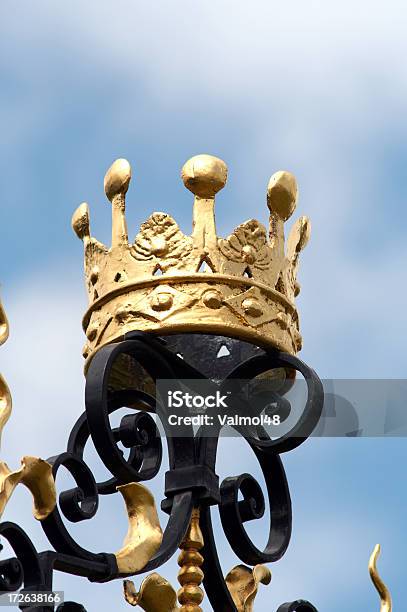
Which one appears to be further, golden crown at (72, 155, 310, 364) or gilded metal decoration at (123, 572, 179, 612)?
golden crown at (72, 155, 310, 364)

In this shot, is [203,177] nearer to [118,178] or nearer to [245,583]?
[118,178]

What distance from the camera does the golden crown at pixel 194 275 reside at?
5113mm

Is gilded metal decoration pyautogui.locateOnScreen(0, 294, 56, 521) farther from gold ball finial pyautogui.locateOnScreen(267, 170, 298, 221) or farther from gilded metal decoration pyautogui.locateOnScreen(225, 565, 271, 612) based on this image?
gold ball finial pyautogui.locateOnScreen(267, 170, 298, 221)

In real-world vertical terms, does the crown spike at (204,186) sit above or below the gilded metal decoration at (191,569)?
above

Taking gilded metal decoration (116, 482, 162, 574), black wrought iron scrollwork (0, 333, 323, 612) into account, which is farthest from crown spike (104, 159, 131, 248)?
gilded metal decoration (116, 482, 162, 574)

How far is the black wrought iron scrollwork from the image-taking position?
4914 millimetres

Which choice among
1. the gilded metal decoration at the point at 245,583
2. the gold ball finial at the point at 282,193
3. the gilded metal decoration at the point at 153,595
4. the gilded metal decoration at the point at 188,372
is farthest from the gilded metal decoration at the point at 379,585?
the gold ball finial at the point at 282,193

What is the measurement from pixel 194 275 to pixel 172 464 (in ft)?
1.69

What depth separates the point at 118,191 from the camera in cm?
542

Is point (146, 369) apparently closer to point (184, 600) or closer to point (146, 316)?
point (146, 316)

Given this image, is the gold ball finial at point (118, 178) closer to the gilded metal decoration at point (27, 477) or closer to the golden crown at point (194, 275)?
the golden crown at point (194, 275)

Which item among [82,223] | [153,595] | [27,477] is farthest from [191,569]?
[82,223]

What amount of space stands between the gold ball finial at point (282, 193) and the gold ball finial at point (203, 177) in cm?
18

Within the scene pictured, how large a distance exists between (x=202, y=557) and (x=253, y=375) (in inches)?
20.3
